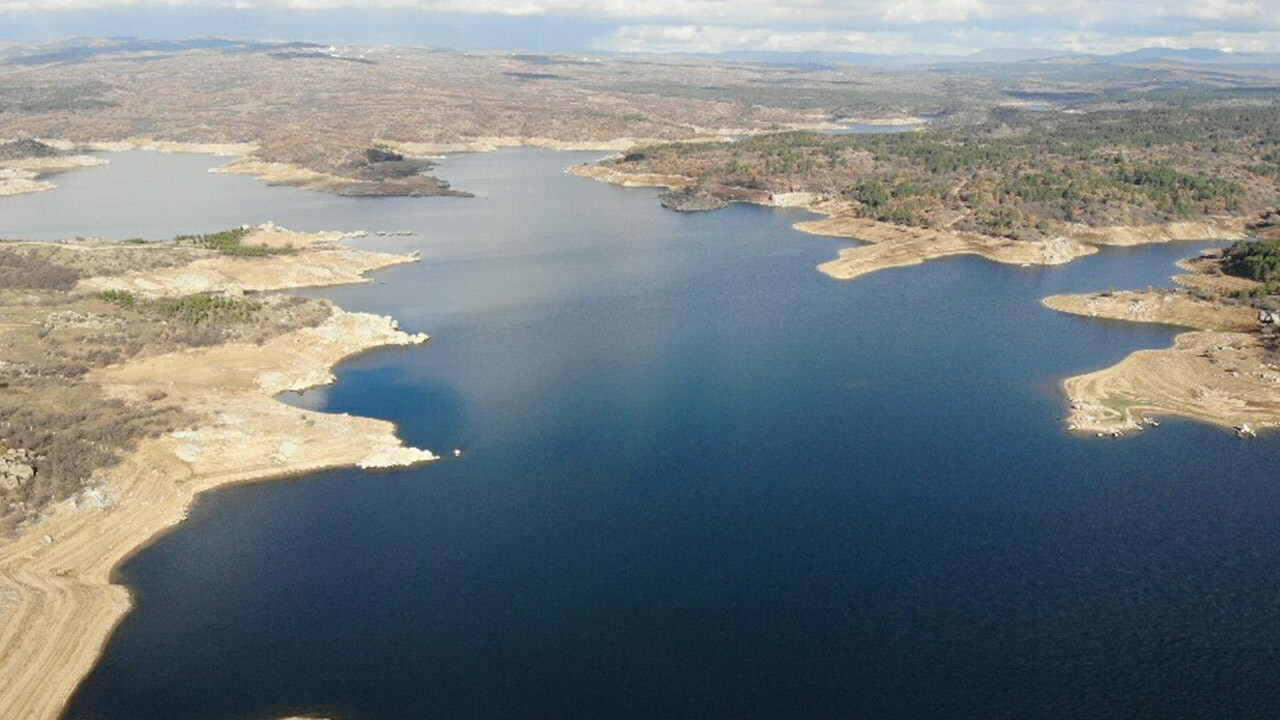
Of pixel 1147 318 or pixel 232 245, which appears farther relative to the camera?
pixel 232 245

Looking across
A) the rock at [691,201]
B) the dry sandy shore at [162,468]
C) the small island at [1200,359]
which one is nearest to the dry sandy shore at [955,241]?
the small island at [1200,359]

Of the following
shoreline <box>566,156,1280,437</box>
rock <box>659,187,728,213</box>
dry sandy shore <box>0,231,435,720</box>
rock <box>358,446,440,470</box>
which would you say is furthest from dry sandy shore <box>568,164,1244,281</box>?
rock <box>358,446,440,470</box>

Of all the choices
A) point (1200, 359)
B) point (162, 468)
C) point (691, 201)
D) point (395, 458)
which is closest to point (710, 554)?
point (395, 458)

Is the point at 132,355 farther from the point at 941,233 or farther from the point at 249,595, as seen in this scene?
the point at 941,233

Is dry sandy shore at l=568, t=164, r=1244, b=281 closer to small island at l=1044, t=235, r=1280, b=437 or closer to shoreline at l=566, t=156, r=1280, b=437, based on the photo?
shoreline at l=566, t=156, r=1280, b=437

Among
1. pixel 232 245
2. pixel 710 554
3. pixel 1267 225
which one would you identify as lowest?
pixel 710 554

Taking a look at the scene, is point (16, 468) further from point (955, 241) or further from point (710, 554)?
point (955, 241)
